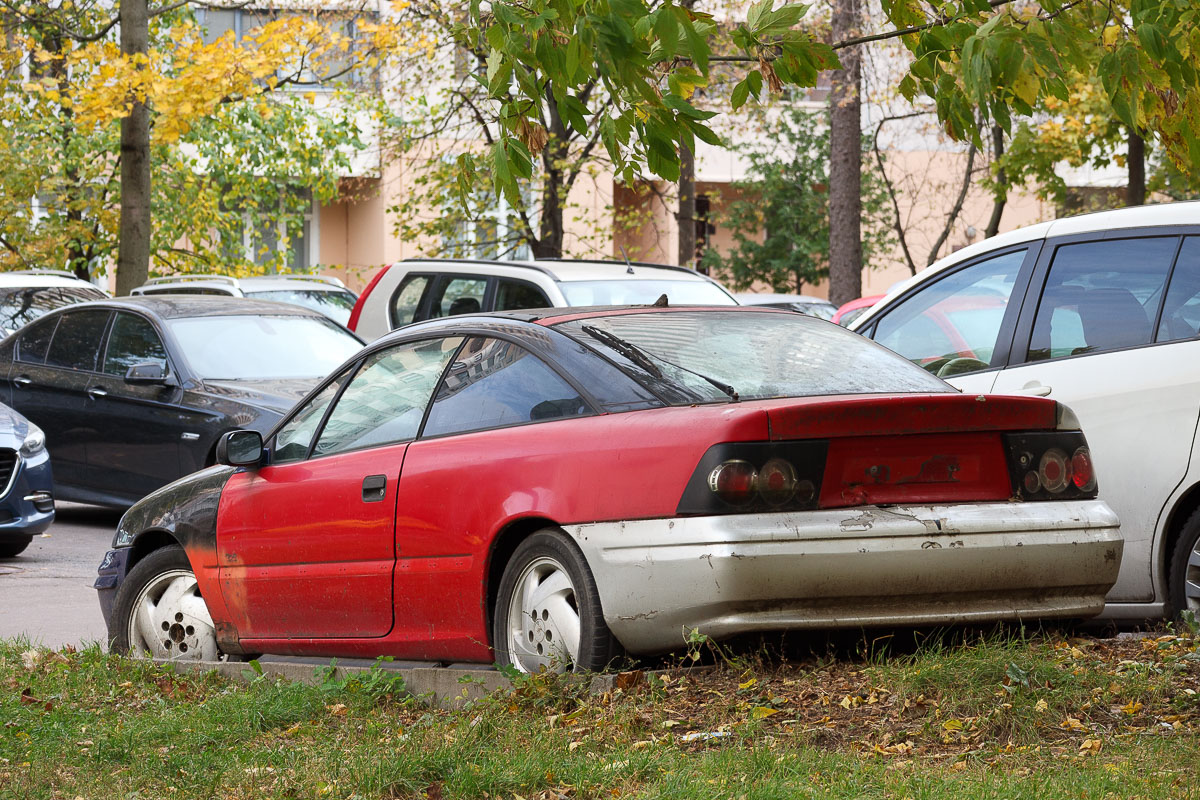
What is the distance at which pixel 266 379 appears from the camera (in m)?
12.0

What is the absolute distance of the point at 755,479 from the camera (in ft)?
15.9

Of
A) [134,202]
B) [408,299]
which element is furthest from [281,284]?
[408,299]

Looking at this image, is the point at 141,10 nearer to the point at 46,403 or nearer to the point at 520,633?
the point at 46,403

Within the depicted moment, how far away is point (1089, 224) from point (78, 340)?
865 cm

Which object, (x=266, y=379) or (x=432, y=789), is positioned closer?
(x=432, y=789)

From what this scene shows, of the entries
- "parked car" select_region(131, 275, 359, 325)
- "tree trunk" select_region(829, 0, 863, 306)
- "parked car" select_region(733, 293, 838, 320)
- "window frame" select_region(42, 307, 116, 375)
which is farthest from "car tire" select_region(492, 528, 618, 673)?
"tree trunk" select_region(829, 0, 863, 306)

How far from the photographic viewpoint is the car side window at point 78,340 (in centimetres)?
1273

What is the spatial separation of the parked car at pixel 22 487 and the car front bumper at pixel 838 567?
674 centimetres

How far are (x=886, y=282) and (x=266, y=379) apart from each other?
35.2 metres

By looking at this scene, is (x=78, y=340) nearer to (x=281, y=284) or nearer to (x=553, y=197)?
(x=281, y=284)

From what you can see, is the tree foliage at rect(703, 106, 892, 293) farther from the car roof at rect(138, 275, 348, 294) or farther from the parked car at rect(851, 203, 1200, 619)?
the parked car at rect(851, 203, 1200, 619)

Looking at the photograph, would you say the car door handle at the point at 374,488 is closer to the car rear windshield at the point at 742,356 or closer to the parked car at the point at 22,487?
the car rear windshield at the point at 742,356

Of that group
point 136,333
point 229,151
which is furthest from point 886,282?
point 136,333

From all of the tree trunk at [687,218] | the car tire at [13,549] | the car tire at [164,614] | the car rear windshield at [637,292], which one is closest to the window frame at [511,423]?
the car tire at [164,614]
